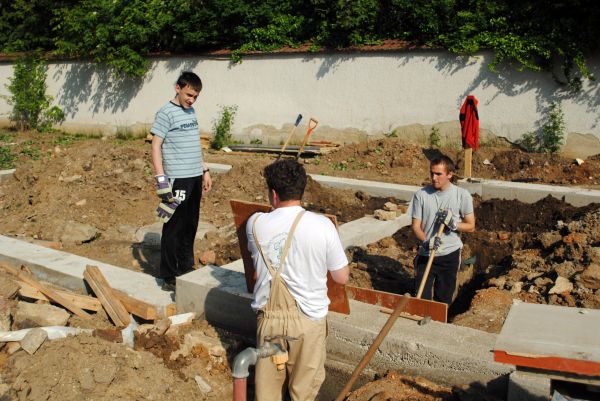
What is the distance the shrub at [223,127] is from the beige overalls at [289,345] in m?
13.8

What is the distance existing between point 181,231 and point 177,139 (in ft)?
2.60

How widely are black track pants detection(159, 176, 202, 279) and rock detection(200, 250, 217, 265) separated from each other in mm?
1231

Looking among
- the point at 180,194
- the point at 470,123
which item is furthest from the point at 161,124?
the point at 470,123

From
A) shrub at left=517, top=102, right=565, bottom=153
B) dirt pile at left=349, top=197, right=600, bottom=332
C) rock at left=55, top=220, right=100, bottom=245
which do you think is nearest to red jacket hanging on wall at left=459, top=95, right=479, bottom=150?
shrub at left=517, top=102, right=565, bottom=153

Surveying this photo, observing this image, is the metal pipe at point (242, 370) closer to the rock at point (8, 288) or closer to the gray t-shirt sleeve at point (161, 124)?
the gray t-shirt sleeve at point (161, 124)

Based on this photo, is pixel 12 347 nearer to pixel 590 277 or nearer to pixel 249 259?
pixel 249 259

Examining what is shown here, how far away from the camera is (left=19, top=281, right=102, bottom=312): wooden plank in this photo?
17.6 feet

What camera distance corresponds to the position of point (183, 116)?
5496 millimetres

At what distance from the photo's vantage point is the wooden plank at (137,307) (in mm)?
5211

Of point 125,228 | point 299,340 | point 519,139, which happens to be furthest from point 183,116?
point 519,139

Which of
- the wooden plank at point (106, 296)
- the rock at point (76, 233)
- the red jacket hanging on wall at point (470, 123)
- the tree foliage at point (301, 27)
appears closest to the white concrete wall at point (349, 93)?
the tree foliage at point (301, 27)

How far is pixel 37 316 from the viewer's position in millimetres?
5027

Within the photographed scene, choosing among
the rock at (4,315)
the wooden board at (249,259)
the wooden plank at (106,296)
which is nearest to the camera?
the wooden board at (249,259)

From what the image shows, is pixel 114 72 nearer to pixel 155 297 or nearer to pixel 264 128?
pixel 264 128
